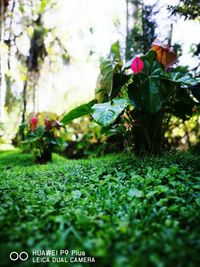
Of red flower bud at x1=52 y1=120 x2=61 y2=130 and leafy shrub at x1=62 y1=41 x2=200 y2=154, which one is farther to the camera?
red flower bud at x1=52 y1=120 x2=61 y2=130

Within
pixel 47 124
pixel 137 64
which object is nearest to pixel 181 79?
pixel 137 64

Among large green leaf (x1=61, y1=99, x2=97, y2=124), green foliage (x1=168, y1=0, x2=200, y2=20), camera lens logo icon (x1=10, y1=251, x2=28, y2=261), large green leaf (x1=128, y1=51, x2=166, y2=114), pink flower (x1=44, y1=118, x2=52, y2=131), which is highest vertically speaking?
green foliage (x1=168, y1=0, x2=200, y2=20)

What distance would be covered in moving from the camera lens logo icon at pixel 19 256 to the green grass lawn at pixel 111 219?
0.02 m

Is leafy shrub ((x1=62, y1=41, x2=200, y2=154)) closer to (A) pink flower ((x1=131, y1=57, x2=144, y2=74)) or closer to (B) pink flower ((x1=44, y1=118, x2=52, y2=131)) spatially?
(A) pink flower ((x1=131, y1=57, x2=144, y2=74))

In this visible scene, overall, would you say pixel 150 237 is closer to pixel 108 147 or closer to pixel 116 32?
pixel 108 147

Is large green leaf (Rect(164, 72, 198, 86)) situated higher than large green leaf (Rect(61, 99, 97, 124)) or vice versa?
large green leaf (Rect(164, 72, 198, 86))

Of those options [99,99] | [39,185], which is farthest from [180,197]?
[99,99]

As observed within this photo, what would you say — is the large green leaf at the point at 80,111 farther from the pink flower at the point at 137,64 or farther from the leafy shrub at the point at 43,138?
the leafy shrub at the point at 43,138

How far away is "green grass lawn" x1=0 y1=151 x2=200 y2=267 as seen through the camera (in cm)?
110

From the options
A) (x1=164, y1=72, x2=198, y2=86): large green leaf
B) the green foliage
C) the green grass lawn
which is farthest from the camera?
the green foliage

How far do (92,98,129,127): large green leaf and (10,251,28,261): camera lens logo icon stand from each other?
170 cm

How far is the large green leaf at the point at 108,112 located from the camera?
8.99 feet

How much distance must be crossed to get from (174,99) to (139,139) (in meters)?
0.71

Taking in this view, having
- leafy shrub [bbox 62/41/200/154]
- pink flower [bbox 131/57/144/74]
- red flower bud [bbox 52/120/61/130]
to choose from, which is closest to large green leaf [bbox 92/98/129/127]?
leafy shrub [bbox 62/41/200/154]
